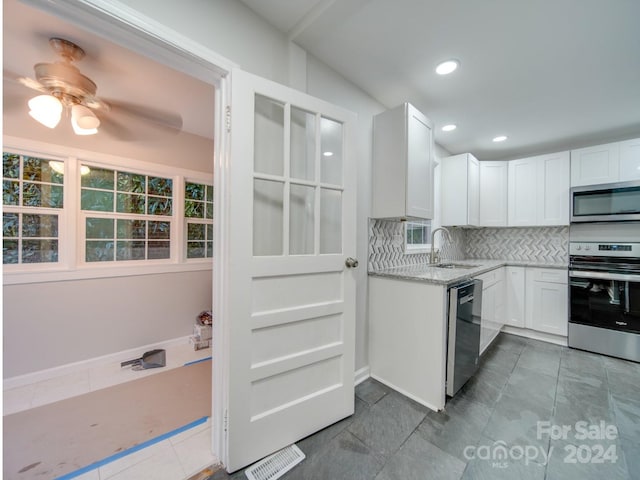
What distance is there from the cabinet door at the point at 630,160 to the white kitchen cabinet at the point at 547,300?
3.81ft

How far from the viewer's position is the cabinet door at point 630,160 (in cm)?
286

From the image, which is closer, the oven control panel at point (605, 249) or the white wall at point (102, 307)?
the white wall at point (102, 307)

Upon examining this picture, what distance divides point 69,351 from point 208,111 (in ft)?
8.33

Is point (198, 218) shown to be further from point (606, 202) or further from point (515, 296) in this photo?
point (606, 202)

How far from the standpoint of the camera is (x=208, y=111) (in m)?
2.69

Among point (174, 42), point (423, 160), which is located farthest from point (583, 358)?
point (174, 42)

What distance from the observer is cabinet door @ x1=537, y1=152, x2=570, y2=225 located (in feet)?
10.6

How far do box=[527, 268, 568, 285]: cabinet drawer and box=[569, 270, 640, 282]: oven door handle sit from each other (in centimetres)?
10

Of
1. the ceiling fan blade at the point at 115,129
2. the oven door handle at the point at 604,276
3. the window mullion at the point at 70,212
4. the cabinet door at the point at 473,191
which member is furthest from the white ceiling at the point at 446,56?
the oven door handle at the point at 604,276

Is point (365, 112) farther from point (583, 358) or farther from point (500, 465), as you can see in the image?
point (583, 358)

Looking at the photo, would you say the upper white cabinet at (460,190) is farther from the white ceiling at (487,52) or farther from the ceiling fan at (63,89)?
the ceiling fan at (63,89)

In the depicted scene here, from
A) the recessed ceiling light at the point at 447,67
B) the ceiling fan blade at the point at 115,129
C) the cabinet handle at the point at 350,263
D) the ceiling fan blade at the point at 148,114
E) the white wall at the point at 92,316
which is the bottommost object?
the white wall at the point at 92,316

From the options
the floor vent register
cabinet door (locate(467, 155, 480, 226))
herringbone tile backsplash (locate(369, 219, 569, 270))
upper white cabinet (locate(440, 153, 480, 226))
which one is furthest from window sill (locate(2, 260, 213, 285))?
cabinet door (locate(467, 155, 480, 226))

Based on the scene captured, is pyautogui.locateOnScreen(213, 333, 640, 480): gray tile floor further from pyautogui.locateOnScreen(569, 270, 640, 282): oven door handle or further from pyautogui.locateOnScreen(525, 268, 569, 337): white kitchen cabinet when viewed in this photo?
pyautogui.locateOnScreen(569, 270, 640, 282): oven door handle
